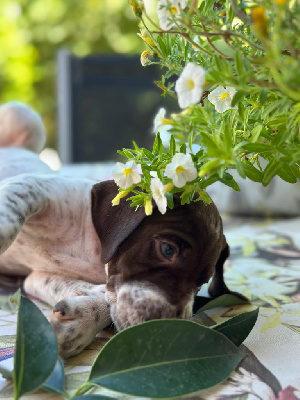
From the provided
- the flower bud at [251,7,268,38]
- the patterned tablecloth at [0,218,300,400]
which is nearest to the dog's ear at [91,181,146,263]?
the patterned tablecloth at [0,218,300,400]

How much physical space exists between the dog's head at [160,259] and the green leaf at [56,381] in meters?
0.30

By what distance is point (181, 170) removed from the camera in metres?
1.18

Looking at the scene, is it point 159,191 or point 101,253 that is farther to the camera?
point 101,253

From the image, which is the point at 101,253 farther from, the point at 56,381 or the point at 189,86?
the point at 189,86

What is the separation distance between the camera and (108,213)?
5.58 ft

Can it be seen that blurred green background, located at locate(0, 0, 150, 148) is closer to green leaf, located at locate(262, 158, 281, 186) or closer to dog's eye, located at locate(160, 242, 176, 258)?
dog's eye, located at locate(160, 242, 176, 258)

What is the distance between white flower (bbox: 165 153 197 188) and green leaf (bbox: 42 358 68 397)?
42 cm

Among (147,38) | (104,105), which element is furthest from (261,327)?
(104,105)

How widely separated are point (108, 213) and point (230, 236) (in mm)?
1248

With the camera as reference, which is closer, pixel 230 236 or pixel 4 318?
pixel 4 318

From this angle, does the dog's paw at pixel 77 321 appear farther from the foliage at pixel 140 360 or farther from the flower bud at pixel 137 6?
the flower bud at pixel 137 6

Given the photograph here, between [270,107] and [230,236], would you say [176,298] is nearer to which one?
[270,107]

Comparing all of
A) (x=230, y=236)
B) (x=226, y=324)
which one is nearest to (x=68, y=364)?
(x=226, y=324)

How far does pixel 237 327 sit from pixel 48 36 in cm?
763
